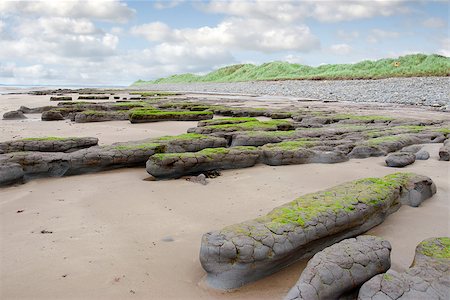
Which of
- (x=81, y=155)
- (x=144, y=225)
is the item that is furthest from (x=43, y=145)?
(x=144, y=225)

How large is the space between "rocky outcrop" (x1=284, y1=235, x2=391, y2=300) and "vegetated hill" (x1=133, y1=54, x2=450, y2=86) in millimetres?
44364

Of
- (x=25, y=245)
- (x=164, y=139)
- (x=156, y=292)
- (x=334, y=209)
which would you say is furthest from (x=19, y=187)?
(x=334, y=209)

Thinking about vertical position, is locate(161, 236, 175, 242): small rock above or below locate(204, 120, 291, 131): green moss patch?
below

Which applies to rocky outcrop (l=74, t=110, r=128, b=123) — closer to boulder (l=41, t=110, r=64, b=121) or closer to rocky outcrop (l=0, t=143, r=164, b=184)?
boulder (l=41, t=110, r=64, b=121)

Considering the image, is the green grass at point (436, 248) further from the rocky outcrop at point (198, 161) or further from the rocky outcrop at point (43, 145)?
the rocky outcrop at point (43, 145)

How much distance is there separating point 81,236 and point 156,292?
1.33m

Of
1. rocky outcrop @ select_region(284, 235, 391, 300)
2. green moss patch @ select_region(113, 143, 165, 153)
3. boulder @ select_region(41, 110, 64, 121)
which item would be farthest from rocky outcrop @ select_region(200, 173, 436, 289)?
boulder @ select_region(41, 110, 64, 121)

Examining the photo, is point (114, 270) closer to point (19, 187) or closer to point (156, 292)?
point (156, 292)

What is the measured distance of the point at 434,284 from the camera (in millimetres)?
2777

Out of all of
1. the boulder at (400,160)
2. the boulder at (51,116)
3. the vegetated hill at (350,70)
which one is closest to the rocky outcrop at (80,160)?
the boulder at (400,160)

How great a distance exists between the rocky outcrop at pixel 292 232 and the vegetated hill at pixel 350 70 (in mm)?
43170

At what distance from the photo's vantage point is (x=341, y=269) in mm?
2951

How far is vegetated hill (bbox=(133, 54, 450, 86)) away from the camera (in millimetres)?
48719

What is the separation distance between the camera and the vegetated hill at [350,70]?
4872 cm
